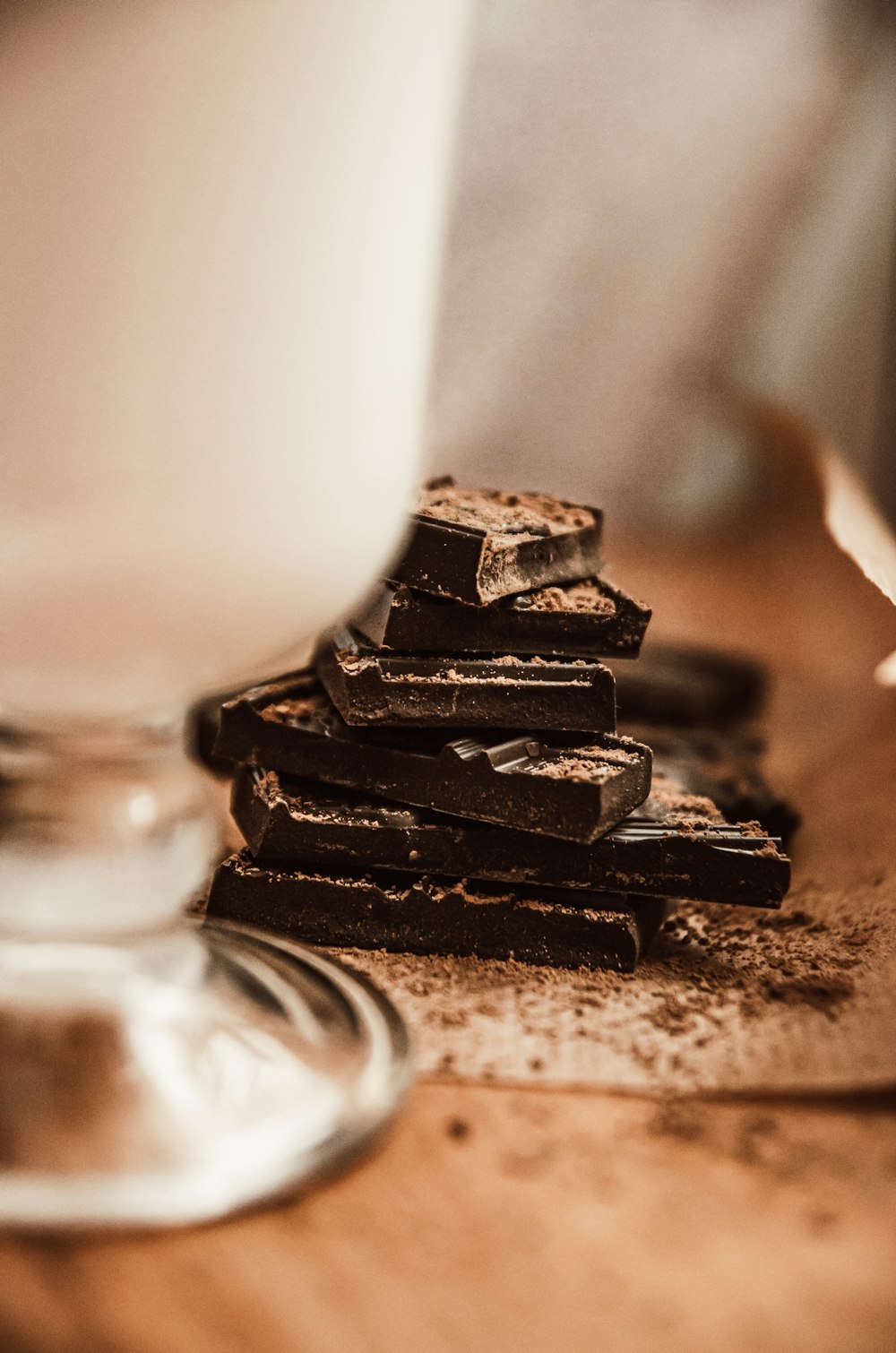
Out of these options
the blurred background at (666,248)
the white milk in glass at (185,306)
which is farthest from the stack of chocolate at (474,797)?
the blurred background at (666,248)

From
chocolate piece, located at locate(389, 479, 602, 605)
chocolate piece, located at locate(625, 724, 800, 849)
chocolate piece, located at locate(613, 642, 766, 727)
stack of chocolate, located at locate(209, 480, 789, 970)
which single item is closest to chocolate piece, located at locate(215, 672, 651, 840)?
stack of chocolate, located at locate(209, 480, 789, 970)

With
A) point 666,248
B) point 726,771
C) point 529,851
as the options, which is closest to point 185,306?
point 529,851

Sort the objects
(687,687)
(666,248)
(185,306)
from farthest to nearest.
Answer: (666,248) < (687,687) < (185,306)

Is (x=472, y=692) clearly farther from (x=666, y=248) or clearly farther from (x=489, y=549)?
(x=666, y=248)

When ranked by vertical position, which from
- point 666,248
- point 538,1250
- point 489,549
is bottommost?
point 538,1250

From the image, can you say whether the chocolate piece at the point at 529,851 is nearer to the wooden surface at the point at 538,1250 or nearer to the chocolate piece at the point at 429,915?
the chocolate piece at the point at 429,915

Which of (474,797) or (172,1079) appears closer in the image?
(172,1079)

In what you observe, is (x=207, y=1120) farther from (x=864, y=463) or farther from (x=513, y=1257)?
(x=864, y=463)

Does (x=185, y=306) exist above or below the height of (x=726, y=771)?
above
